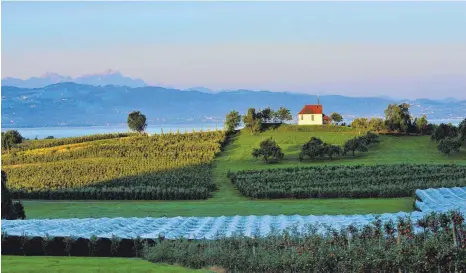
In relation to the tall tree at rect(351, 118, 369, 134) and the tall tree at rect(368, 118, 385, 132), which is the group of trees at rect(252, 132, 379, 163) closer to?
the tall tree at rect(368, 118, 385, 132)

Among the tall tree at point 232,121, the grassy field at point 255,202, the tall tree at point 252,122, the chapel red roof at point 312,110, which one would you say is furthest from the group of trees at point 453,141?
the tall tree at point 232,121

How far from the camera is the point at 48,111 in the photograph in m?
198

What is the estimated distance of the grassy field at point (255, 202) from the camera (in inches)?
1189

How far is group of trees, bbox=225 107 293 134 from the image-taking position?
2611 inches

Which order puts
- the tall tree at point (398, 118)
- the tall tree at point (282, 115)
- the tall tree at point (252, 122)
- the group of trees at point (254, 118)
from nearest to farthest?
the tall tree at point (398, 118), the tall tree at point (252, 122), the group of trees at point (254, 118), the tall tree at point (282, 115)

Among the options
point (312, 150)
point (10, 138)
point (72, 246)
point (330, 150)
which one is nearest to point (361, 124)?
point (330, 150)

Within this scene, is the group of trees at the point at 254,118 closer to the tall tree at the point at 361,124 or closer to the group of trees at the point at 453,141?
the tall tree at the point at 361,124

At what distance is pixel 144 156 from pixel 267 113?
65.7ft

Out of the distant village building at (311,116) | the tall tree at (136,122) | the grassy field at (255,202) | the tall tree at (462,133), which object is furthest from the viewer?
the tall tree at (136,122)

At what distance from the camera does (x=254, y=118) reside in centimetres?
6725

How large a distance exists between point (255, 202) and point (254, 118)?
32478 mm

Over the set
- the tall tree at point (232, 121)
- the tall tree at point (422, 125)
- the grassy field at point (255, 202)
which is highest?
the tall tree at point (232, 121)

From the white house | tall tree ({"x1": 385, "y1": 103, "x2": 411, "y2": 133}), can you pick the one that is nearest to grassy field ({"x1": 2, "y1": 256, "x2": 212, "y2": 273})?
tall tree ({"x1": 385, "y1": 103, "x2": 411, "y2": 133})

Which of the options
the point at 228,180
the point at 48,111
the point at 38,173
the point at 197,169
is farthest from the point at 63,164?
the point at 48,111
